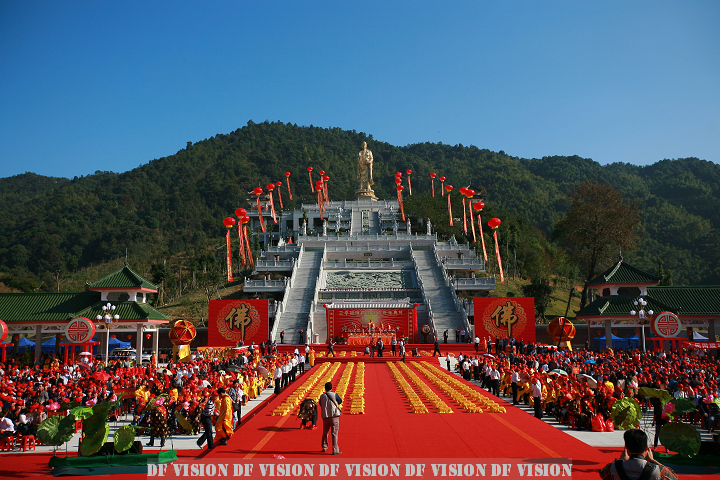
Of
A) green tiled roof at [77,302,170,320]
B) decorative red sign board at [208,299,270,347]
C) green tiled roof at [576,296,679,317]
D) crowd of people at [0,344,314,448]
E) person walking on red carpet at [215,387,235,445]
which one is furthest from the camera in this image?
decorative red sign board at [208,299,270,347]

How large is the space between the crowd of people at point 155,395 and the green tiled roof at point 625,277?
19791mm

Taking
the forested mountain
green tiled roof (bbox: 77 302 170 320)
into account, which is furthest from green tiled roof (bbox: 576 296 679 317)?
the forested mountain

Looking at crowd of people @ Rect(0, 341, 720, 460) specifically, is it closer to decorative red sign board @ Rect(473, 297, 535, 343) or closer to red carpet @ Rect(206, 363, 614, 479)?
red carpet @ Rect(206, 363, 614, 479)

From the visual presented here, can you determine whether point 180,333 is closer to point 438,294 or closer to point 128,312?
point 128,312

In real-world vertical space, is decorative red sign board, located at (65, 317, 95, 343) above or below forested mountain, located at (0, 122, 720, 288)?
below

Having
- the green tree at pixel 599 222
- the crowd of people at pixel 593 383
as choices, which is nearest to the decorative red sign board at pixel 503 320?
the crowd of people at pixel 593 383

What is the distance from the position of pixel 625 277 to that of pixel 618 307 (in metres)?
2.62

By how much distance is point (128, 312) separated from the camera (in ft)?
103

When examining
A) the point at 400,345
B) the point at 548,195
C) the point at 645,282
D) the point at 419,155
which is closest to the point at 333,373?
the point at 400,345

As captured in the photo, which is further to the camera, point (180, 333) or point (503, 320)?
point (503, 320)

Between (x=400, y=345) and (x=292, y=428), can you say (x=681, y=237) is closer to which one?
(x=400, y=345)

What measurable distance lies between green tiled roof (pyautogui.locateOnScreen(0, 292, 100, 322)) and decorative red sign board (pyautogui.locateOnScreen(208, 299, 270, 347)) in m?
6.70

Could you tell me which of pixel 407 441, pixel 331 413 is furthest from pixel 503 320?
pixel 331 413

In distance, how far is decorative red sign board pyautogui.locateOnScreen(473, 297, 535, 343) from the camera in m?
33.1
